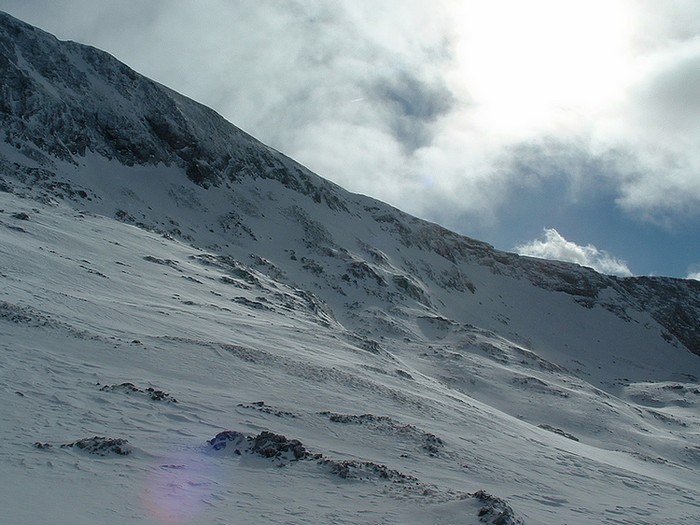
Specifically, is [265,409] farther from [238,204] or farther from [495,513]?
[238,204]

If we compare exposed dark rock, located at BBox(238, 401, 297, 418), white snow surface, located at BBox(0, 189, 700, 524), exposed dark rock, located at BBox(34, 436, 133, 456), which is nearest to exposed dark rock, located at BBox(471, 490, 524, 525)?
white snow surface, located at BBox(0, 189, 700, 524)

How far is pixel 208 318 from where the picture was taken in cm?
2786

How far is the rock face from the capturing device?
183ft

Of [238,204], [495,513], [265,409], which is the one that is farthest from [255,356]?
[238,204]

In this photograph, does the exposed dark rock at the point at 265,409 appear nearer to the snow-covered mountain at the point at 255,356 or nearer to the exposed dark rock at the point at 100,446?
the snow-covered mountain at the point at 255,356

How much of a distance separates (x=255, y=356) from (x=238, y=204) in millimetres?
54848

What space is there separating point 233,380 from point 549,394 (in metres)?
33.2

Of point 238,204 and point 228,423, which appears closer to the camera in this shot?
point 228,423

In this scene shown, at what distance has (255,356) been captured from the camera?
70.2ft

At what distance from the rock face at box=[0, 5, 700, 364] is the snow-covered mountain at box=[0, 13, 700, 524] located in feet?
1.32

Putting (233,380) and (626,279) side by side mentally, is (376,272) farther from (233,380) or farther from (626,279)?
(626,279)

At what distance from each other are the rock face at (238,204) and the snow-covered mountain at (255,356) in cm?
40

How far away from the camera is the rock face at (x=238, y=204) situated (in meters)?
55.8

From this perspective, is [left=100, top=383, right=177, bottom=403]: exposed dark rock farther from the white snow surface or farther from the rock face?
the rock face
